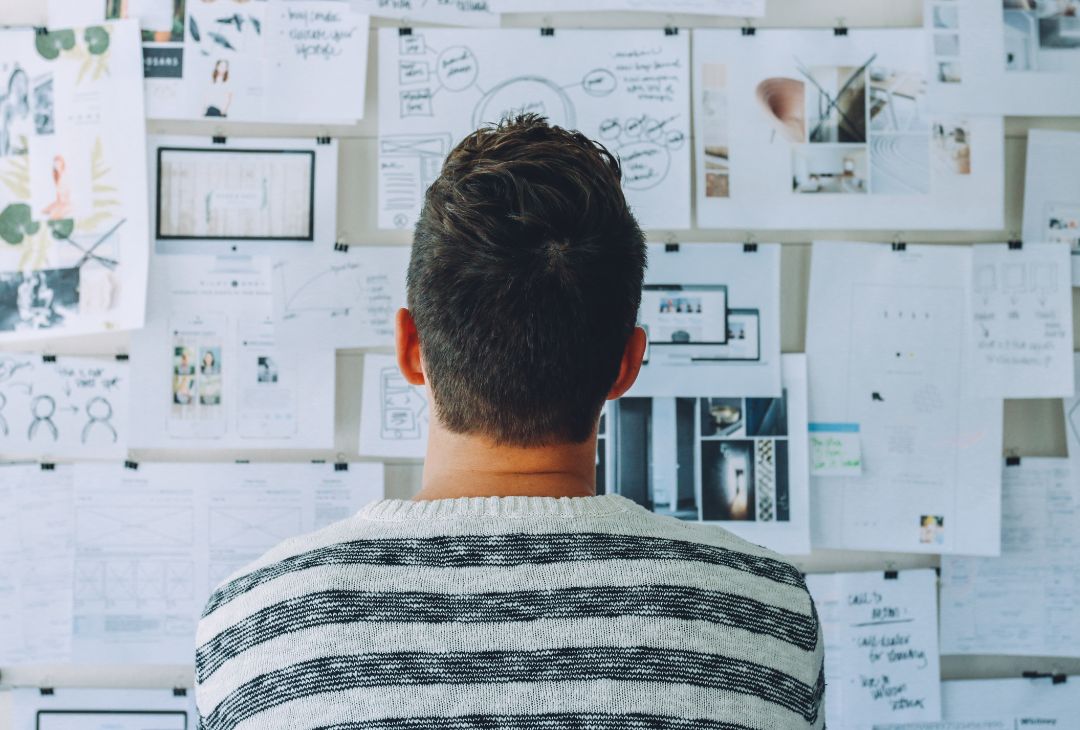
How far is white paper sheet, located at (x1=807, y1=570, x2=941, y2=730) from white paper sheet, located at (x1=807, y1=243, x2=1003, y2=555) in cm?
7

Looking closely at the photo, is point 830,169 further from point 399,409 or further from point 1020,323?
point 399,409

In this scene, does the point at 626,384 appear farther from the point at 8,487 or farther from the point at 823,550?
the point at 8,487

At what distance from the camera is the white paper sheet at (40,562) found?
4.48ft

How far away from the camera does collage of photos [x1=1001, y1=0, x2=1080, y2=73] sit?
138 cm

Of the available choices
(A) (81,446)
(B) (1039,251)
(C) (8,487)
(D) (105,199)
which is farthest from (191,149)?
(B) (1039,251)

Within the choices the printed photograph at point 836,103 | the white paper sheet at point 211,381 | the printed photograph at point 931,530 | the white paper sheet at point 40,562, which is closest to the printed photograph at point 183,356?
the white paper sheet at point 211,381

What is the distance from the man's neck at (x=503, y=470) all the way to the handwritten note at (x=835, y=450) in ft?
2.67

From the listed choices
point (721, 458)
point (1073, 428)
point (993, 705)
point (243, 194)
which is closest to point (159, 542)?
point (243, 194)

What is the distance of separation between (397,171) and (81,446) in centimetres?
65

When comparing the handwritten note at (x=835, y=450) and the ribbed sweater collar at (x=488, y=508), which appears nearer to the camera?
the ribbed sweater collar at (x=488, y=508)

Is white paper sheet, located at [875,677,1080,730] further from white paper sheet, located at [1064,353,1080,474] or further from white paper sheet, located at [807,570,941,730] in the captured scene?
white paper sheet, located at [1064,353,1080,474]

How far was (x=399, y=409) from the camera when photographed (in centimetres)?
137

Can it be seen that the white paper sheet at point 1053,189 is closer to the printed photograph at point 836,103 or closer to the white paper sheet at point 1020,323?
the white paper sheet at point 1020,323

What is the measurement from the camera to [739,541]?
2.11 ft
